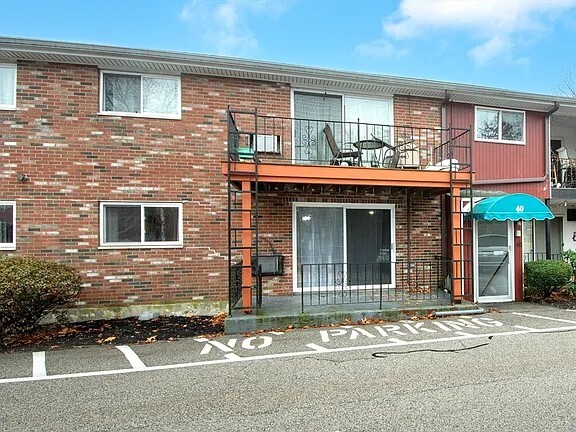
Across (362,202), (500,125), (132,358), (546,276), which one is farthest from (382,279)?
(132,358)

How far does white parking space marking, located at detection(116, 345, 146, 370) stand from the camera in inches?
220

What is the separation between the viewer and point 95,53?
8328 mm

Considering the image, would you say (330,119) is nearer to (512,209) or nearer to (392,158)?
(392,158)

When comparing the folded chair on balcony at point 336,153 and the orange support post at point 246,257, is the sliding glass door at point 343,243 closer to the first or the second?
the folded chair on balcony at point 336,153

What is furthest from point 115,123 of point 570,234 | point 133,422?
point 570,234

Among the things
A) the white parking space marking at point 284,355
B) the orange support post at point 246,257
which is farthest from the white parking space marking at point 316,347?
the orange support post at point 246,257

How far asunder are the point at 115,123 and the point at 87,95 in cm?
76

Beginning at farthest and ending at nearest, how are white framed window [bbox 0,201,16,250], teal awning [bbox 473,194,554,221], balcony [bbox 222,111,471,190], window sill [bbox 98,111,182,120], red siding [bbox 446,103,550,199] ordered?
red siding [bbox 446,103,550,199], teal awning [bbox 473,194,554,221], window sill [bbox 98,111,182,120], white framed window [bbox 0,201,16,250], balcony [bbox 222,111,471,190]

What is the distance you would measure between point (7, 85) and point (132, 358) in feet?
20.2

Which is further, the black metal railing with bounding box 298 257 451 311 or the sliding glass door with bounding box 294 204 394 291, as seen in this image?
the sliding glass door with bounding box 294 204 394 291

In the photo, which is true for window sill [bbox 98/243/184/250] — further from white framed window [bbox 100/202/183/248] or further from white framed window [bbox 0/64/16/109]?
white framed window [bbox 0/64/16/109]

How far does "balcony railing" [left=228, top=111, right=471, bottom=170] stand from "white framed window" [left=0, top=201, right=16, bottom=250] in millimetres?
4622

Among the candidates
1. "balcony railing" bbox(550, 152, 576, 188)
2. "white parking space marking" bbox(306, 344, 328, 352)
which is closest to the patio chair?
"white parking space marking" bbox(306, 344, 328, 352)

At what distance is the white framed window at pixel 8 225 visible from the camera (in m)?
8.24
